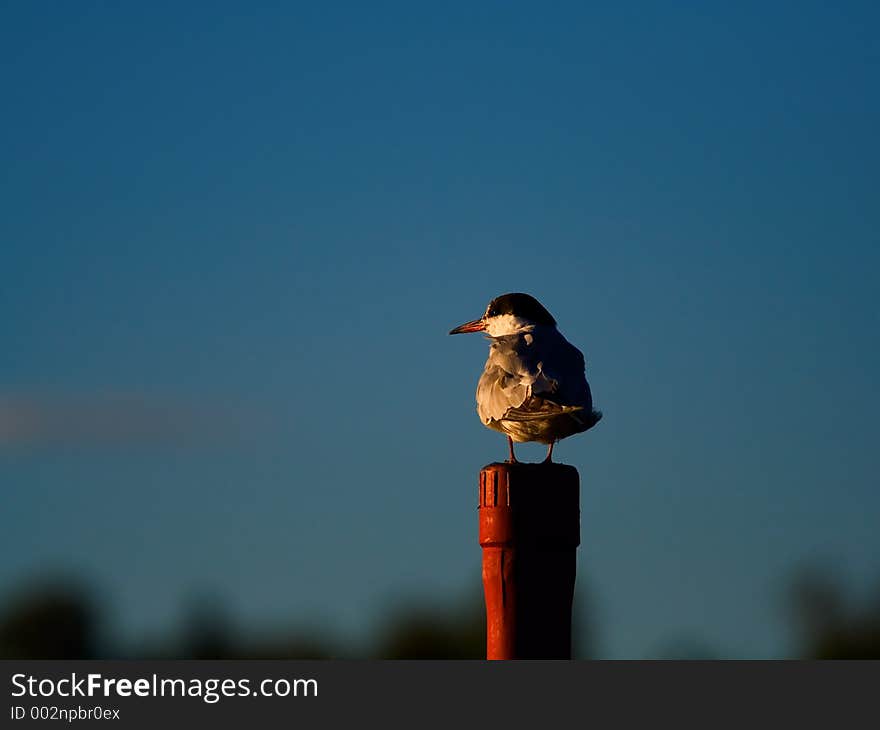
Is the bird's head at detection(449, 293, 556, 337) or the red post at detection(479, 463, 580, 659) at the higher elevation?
the bird's head at detection(449, 293, 556, 337)

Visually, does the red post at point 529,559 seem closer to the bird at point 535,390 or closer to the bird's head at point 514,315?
the bird at point 535,390

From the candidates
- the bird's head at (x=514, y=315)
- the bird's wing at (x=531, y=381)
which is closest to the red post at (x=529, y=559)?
the bird's wing at (x=531, y=381)

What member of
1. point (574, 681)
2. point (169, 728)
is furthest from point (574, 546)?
point (169, 728)

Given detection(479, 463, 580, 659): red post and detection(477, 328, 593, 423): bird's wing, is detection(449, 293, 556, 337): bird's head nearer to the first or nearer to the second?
detection(477, 328, 593, 423): bird's wing

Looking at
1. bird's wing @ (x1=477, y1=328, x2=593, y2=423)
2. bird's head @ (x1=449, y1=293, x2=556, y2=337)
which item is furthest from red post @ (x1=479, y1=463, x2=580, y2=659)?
bird's head @ (x1=449, y1=293, x2=556, y2=337)

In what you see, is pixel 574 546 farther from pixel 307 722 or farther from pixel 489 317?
pixel 489 317

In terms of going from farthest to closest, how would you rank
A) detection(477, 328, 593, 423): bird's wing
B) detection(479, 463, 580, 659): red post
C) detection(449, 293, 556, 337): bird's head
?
1. detection(449, 293, 556, 337): bird's head
2. detection(477, 328, 593, 423): bird's wing
3. detection(479, 463, 580, 659): red post

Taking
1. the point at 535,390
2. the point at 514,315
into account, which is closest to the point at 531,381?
the point at 535,390

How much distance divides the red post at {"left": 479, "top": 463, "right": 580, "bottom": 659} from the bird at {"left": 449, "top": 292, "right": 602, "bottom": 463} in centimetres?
159

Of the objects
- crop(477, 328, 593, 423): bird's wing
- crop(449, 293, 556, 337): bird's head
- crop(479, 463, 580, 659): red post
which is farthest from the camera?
crop(449, 293, 556, 337): bird's head

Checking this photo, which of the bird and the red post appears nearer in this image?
the red post

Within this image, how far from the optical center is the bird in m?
9.44

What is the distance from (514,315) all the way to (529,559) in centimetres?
324

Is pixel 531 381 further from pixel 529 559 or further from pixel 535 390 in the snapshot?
pixel 529 559
